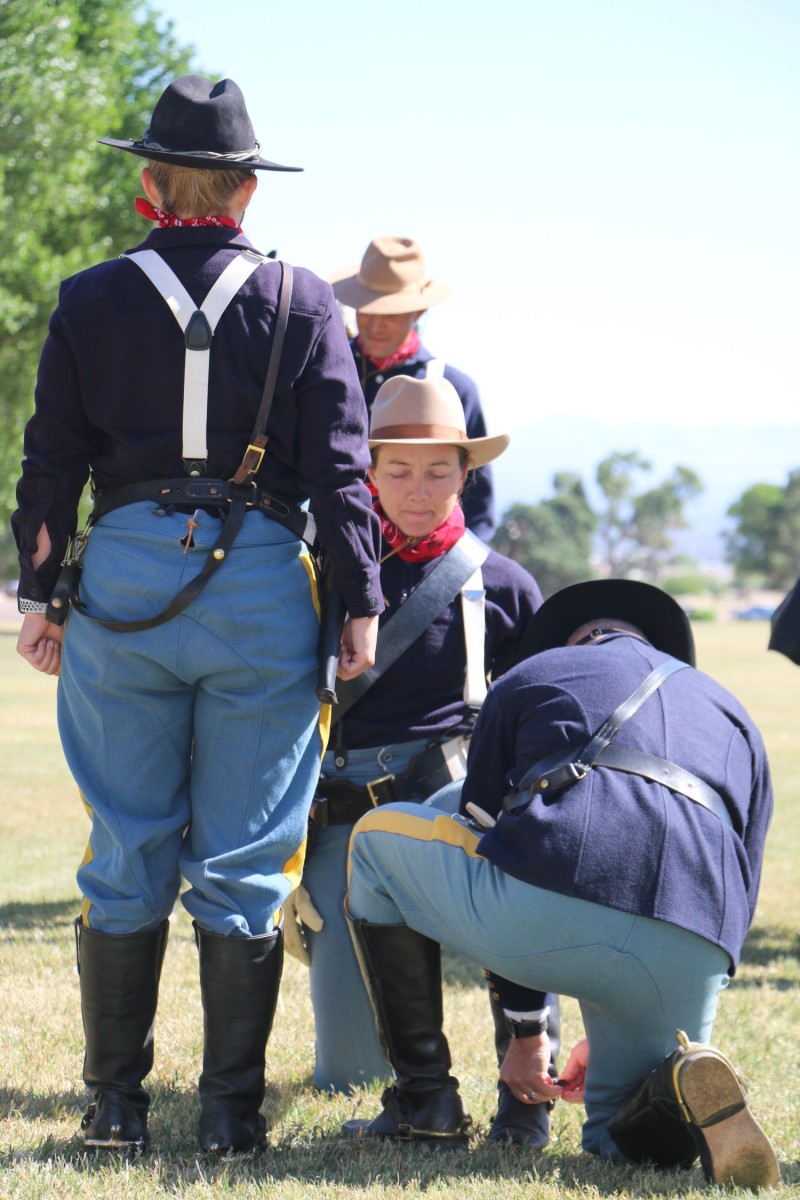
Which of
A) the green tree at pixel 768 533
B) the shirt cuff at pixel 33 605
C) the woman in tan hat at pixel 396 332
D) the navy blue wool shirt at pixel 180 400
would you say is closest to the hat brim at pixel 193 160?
the navy blue wool shirt at pixel 180 400

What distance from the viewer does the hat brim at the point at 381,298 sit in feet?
17.8

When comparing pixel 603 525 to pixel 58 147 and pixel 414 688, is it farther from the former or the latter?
pixel 414 688

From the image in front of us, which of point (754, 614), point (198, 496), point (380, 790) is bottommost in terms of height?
point (754, 614)

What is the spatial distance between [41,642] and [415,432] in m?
1.42

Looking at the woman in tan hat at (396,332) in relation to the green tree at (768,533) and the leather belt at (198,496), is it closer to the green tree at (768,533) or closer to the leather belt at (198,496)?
the leather belt at (198,496)

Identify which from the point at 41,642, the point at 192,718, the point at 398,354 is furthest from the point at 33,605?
the point at 398,354

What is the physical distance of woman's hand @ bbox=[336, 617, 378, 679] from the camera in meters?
3.39

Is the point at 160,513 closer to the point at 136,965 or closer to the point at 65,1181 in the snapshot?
the point at 136,965

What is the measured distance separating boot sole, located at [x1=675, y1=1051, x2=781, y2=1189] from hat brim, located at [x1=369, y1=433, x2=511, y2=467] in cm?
198

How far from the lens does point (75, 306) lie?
3.21 m

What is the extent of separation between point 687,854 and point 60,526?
64.6 inches

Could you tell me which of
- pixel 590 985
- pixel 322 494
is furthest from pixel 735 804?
pixel 322 494

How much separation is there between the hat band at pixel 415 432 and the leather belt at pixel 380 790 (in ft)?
3.11

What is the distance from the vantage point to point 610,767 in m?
3.20
